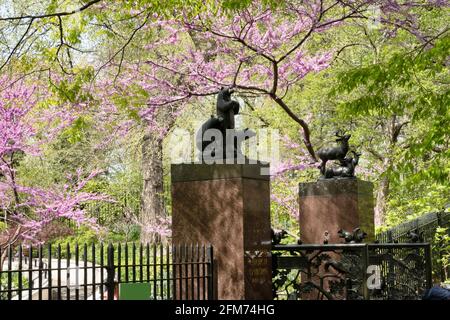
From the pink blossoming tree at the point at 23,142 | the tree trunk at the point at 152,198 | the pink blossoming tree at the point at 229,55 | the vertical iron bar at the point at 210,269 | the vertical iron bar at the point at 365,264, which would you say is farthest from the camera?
the tree trunk at the point at 152,198

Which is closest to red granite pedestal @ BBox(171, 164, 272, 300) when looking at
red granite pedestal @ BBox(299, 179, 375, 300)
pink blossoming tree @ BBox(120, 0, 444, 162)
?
red granite pedestal @ BBox(299, 179, 375, 300)

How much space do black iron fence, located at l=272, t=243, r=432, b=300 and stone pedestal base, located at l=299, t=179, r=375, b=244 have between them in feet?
3.17

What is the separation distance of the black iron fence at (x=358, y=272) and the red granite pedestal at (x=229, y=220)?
2.41ft

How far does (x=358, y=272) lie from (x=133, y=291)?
4111 millimetres

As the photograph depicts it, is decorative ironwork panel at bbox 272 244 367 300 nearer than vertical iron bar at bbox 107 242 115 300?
No

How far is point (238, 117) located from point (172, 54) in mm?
5403

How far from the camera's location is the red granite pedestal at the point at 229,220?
861 centimetres

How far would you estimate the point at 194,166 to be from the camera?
355 inches

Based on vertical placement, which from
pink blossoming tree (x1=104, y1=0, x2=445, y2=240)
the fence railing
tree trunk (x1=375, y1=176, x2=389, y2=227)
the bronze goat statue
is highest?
pink blossoming tree (x1=104, y1=0, x2=445, y2=240)

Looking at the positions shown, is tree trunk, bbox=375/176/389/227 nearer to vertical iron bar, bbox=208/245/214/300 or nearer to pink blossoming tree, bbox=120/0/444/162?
pink blossoming tree, bbox=120/0/444/162

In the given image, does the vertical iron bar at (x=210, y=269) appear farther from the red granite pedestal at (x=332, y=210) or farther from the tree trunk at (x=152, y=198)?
the tree trunk at (x=152, y=198)

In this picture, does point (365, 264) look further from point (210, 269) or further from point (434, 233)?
point (434, 233)

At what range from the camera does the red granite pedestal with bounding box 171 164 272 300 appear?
8.61 metres

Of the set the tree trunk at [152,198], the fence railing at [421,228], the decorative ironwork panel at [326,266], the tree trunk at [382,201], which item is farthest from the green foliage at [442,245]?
the tree trunk at [152,198]
